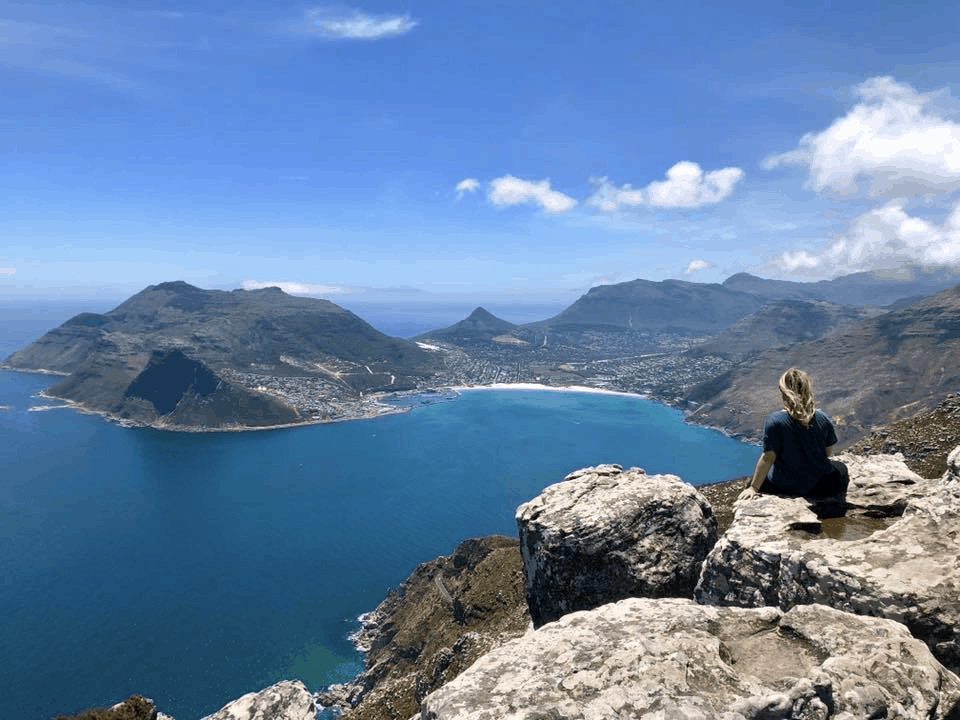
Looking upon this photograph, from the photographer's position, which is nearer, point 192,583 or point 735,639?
point 735,639

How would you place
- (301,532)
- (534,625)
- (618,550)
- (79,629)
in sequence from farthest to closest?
(301,532)
(79,629)
(534,625)
(618,550)

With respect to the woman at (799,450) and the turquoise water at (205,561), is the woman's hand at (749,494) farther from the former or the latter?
the turquoise water at (205,561)

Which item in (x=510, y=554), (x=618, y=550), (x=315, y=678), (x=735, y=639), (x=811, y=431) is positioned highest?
(x=811, y=431)

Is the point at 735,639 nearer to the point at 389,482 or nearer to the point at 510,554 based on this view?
the point at 510,554

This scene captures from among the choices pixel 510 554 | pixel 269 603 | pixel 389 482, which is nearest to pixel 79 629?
pixel 269 603

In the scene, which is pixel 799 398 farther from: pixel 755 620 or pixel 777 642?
pixel 777 642

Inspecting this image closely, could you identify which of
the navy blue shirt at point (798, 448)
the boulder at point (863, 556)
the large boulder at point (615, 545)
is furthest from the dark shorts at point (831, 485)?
the large boulder at point (615, 545)

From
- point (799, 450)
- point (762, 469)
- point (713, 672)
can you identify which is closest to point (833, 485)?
point (799, 450)
